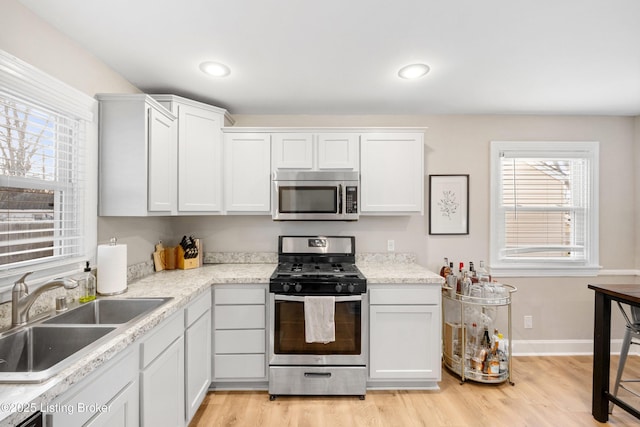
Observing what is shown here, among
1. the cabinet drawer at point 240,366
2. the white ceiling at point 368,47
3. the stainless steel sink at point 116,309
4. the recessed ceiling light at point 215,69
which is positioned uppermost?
the white ceiling at point 368,47

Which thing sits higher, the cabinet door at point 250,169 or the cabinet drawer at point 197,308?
the cabinet door at point 250,169

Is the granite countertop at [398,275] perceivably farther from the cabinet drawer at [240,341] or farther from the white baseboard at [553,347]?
the white baseboard at [553,347]

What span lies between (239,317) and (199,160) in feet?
4.45

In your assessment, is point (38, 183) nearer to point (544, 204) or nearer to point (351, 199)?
point (351, 199)

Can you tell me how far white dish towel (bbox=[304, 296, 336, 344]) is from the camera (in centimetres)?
224

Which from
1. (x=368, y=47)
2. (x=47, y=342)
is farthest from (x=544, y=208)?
(x=47, y=342)

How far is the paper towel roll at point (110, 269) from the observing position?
1818 mm

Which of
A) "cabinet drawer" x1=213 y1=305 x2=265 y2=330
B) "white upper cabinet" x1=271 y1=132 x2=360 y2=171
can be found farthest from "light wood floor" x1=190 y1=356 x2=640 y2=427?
"white upper cabinet" x1=271 y1=132 x2=360 y2=171

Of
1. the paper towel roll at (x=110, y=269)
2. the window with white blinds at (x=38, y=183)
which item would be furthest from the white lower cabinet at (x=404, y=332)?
the window with white blinds at (x=38, y=183)

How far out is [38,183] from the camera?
1549 millimetres

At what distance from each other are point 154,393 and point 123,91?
2.07 meters

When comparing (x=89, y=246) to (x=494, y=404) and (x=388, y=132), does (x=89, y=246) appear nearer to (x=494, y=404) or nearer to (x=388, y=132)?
(x=388, y=132)

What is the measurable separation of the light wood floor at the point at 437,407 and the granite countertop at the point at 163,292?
90 cm

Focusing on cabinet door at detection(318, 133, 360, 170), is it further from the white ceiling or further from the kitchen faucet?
the kitchen faucet
